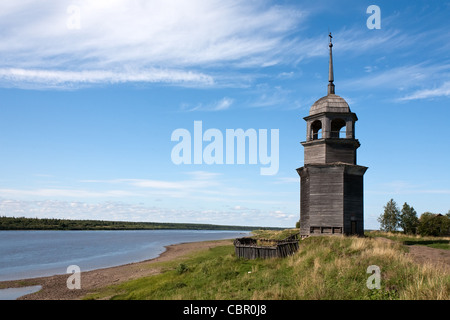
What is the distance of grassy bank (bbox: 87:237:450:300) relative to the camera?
11.1m

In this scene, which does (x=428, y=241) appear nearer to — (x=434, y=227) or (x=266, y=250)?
(x=266, y=250)

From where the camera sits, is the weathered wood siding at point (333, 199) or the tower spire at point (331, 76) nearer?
the weathered wood siding at point (333, 199)

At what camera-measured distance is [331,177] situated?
28.1 metres

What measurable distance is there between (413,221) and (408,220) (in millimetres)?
874

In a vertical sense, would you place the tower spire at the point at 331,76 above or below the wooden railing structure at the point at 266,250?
above

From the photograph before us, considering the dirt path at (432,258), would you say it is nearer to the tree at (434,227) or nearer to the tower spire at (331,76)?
the tower spire at (331,76)

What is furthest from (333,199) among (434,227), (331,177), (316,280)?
(434,227)

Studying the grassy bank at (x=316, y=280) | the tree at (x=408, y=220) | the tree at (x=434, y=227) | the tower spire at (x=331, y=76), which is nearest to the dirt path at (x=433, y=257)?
the grassy bank at (x=316, y=280)

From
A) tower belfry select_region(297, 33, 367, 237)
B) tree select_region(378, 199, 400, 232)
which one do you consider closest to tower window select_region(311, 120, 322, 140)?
tower belfry select_region(297, 33, 367, 237)

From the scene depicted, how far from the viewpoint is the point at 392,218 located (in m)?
64.8

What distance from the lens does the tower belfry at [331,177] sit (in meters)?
27.6

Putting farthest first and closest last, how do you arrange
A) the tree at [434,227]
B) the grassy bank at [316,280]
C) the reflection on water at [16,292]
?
the tree at [434,227], the reflection on water at [16,292], the grassy bank at [316,280]
